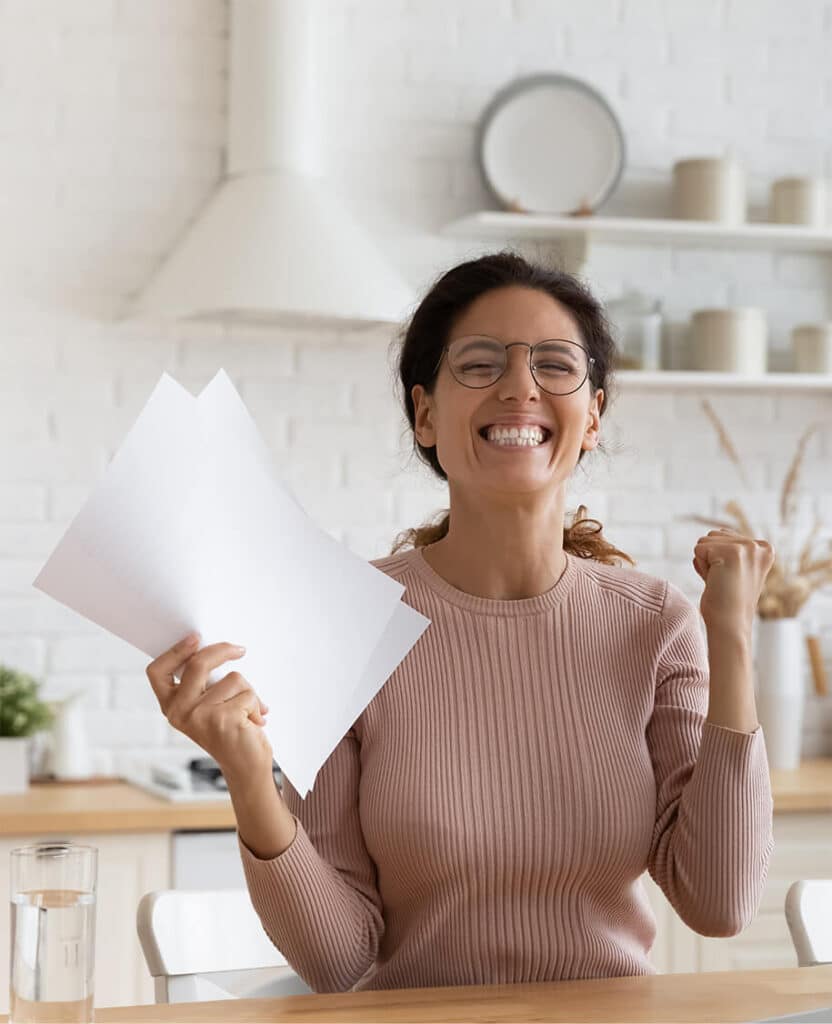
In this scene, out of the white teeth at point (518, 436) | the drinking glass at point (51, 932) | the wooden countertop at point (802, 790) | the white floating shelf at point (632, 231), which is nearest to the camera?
the drinking glass at point (51, 932)

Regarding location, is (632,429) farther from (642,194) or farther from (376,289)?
(376,289)

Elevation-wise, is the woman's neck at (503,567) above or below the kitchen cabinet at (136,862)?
above

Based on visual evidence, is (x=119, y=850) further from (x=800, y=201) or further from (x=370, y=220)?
(x=800, y=201)

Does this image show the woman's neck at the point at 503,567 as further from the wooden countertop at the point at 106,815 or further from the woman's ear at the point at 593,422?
the wooden countertop at the point at 106,815

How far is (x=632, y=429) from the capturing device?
3.34 m

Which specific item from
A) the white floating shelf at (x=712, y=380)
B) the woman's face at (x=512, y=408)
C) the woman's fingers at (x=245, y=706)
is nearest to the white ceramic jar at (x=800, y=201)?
the white floating shelf at (x=712, y=380)

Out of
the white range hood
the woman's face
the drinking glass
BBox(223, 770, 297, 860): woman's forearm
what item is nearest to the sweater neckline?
the woman's face

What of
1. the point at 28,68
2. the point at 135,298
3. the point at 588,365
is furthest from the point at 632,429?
the point at 588,365

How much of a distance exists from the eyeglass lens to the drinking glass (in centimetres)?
72

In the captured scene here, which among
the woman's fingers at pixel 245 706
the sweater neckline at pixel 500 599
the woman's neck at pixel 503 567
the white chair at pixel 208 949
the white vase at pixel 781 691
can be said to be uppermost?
the woman's neck at pixel 503 567

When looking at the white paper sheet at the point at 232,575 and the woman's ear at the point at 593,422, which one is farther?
the woman's ear at the point at 593,422

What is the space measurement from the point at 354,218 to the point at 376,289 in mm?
355

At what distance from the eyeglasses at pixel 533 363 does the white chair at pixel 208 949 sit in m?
0.62

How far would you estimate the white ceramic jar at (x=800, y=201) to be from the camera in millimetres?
3291
